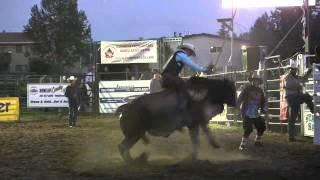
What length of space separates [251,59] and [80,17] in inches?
2983

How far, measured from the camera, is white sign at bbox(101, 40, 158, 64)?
3291 centimetres

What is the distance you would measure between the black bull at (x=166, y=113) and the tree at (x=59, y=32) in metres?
76.2

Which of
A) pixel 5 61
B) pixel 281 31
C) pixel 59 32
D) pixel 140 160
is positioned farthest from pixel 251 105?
pixel 5 61

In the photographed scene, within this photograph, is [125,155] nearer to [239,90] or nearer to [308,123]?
[308,123]

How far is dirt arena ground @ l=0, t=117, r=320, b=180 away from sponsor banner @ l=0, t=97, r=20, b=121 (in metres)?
12.0

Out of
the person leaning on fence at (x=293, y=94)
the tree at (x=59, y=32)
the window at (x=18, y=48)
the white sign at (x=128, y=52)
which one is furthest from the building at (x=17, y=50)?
the person leaning on fence at (x=293, y=94)

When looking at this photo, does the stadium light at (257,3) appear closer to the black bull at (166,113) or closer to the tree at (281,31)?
the tree at (281,31)

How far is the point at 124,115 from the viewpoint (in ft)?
35.7

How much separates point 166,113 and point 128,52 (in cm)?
2246

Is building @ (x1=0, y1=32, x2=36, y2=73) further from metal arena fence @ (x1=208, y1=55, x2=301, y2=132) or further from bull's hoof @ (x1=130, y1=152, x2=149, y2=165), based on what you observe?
bull's hoof @ (x1=130, y1=152, x2=149, y2=165)

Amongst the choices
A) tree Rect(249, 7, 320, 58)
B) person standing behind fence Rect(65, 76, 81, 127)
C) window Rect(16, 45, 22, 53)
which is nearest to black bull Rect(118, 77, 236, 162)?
person standing behind fence Rect(65, 76, 81, 127)

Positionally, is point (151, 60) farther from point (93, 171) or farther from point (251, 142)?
point (93, 171)

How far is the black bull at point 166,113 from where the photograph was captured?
35.6 ft

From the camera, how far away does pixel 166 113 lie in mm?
10891
